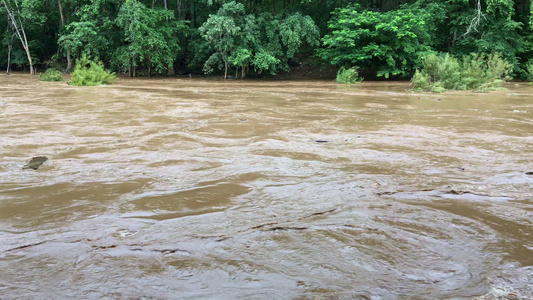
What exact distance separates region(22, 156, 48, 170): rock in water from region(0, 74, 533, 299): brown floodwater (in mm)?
98

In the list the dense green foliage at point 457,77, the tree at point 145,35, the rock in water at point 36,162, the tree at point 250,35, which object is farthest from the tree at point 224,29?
the rock in water at point 36,162

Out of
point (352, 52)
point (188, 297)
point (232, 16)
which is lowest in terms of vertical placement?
point (188, 297)

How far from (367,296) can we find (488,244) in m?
0.98

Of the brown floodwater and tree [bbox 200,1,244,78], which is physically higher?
tree [bbox 200,1,244,78]

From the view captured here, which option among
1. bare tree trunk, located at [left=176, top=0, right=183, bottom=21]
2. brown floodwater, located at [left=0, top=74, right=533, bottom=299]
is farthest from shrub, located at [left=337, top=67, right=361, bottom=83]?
brown floodwater, located at [left=0, top=74, right=533, bottom=299]

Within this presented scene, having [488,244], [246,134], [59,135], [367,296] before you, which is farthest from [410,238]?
[59,135]

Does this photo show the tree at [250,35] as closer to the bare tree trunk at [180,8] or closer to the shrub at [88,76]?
the bare tree trunk at [180,8]

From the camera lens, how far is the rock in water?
12.9ft

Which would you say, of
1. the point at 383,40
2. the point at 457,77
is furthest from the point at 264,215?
the point at 383,40

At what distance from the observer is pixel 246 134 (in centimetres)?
578

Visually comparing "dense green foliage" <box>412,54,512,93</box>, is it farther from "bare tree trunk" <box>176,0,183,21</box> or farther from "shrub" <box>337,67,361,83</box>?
"bare tree trunk" <box>176,0,183,21</box>

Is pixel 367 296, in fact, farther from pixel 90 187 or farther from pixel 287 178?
pixel 90 187

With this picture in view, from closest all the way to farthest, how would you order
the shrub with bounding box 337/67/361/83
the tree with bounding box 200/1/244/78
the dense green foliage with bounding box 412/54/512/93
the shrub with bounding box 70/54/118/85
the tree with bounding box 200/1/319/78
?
the dense green foliage with bounding box 412/54/512/93 < the shrub with bounding box 70/54/118/85 < the shrub with bounding box 337/67/361/83 < the tree with bounding box 200/1/244/78 < the tree with bounding box 200/1/319/78

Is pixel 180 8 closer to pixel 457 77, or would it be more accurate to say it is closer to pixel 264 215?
pixel 457 77
